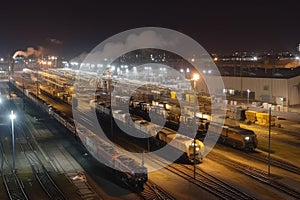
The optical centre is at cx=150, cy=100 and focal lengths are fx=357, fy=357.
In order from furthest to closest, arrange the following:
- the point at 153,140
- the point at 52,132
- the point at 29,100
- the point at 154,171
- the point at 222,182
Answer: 1. the point at 29,100
2. the point at 52,132
3. the point at 153,140
4. the point at 154,171
5. the point at 222,182

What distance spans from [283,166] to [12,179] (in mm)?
15780

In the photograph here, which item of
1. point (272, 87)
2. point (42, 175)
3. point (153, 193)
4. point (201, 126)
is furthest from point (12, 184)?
point (272, 87)

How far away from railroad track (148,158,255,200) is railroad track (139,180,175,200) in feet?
6.86

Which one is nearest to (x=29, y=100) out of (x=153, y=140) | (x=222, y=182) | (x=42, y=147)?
(x=42, y=147)

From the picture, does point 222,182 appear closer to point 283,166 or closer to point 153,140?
point 283,166

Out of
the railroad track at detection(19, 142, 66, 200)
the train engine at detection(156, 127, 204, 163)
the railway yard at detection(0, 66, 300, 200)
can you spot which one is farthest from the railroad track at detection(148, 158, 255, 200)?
the railroad track at detection(19, 142, 66, 200)

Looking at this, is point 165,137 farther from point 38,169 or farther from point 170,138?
point 38,169

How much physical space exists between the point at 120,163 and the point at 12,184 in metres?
5.93

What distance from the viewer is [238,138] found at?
25.2 metres

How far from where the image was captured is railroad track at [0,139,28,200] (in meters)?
17.5

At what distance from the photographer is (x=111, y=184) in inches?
741

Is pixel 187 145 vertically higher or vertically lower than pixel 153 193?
higher

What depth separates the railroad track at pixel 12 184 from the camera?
17489 millimetres

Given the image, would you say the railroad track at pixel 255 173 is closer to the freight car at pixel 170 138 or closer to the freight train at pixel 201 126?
the freight car at pixel 170 138
